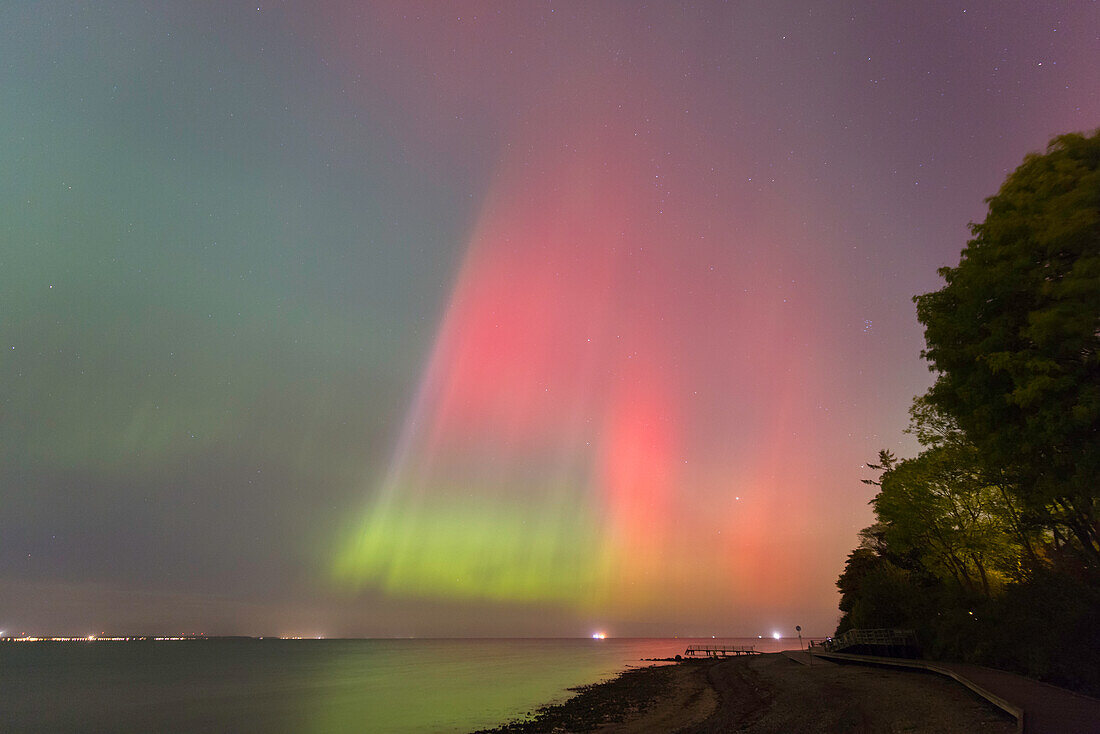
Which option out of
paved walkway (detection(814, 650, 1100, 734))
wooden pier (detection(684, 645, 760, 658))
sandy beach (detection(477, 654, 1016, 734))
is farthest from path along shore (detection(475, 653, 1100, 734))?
wooden pier (detection(684, 645, 760, 658))

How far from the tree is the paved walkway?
5.09 metres

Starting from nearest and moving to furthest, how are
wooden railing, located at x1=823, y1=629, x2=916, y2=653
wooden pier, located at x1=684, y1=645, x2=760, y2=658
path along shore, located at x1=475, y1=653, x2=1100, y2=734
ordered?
1. path along shore, located at x1=475, y1=653, x2=1100, y2=734
2. wooden railing, located at x1=823, y1=629, x2=916, y2=653
3. wooden pier, located at x1=684, y1=645, x2=760, y2=658

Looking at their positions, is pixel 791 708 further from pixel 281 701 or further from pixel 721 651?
pixel 721 651

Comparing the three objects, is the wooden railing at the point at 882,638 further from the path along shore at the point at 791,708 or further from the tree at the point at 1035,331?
the tree at the point at 1035,331

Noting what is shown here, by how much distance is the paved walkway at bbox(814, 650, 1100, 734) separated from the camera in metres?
13.2

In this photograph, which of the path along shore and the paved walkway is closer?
the paved walkway

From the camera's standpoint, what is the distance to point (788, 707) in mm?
28547

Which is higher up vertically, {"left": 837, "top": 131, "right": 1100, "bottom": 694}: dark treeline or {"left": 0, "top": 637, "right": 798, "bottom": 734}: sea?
{"left": 837, "top": 131, "right": 1100, "bottom": 694}: dark treeline

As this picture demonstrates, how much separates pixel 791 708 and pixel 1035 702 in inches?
541

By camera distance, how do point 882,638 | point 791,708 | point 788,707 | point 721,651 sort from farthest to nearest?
point 721,651, point 882,638, point 788,707, point 791,708

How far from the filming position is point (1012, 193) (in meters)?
16.5

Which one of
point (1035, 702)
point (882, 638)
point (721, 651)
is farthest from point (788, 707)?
point (721, 651)

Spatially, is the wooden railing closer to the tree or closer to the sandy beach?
the sandy beach

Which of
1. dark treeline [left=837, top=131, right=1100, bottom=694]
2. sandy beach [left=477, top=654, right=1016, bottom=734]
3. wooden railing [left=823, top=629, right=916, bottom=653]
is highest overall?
dark treeline [left=837, top=131, right=1100, bottom=694]
